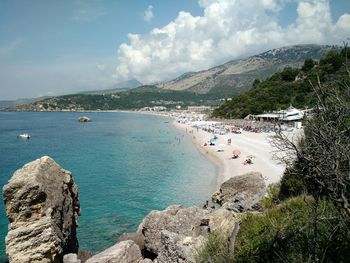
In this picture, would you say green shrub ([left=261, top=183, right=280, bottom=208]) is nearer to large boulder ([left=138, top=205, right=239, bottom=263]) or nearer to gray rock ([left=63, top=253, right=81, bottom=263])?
large boulder ([left=138, top=205, right=239, bottom=263])

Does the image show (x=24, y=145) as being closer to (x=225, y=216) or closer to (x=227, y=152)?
(x=227, y=152)

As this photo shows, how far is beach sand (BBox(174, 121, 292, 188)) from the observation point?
3101 cm

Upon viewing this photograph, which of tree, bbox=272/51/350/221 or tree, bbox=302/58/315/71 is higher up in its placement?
tree, bbox=302/58/315/71

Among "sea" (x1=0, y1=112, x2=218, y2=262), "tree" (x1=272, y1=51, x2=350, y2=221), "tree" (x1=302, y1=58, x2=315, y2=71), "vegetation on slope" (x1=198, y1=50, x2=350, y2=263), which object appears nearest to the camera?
"tree" (x1=272, y1=51, x2=350, y2=221)

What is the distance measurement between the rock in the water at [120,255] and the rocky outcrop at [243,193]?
21.5 feet

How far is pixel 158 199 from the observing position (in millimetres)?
25750

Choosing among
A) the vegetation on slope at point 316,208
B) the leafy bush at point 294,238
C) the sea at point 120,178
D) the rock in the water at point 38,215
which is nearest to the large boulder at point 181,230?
the leafy bush at point 294,238

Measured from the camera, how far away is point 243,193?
17906 mm

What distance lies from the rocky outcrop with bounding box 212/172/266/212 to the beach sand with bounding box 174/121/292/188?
6.61 feet

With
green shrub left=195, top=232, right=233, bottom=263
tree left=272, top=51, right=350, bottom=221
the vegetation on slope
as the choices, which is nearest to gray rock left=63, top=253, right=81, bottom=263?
green shrub left=195, top=232, right=233, bottom=263

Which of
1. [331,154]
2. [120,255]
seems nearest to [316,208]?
[331,154]

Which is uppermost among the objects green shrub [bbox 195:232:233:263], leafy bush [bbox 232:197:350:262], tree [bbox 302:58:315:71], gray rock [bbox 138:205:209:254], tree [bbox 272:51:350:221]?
tree [bbox 302:58:315:71]

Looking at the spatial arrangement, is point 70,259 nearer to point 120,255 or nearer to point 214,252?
point 120,255

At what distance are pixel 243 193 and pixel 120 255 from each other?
341 inches
